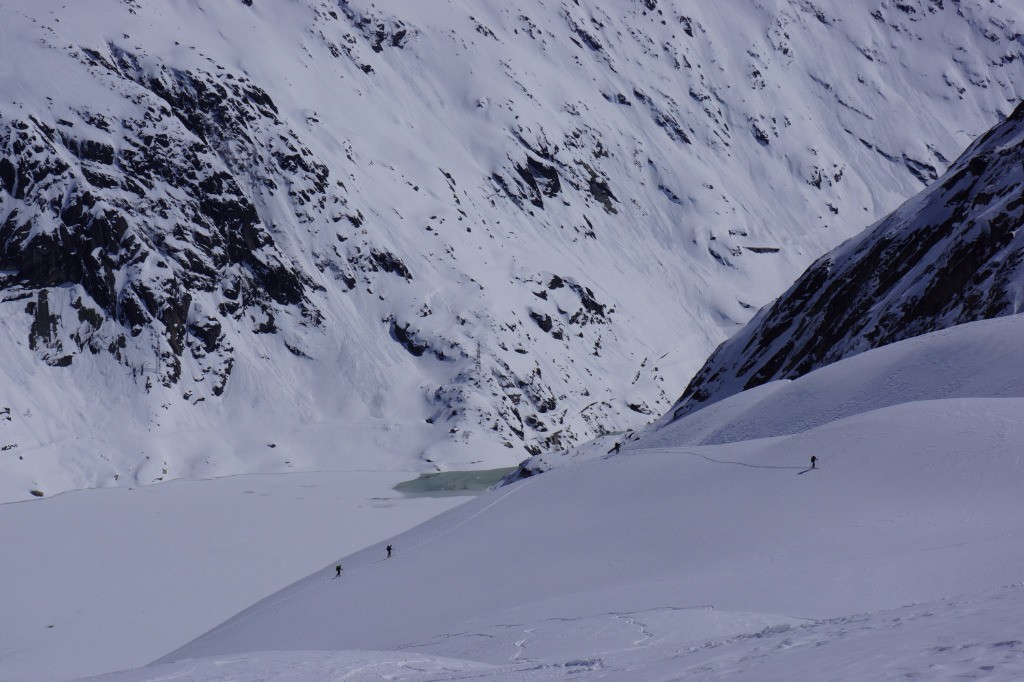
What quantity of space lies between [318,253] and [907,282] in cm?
7986

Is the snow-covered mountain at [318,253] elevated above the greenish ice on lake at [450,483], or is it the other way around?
the snow-covered mountain at [318,253]

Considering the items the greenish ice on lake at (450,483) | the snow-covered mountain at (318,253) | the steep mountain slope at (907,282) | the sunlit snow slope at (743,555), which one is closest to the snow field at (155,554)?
the greenish ice on lake at (450,483)

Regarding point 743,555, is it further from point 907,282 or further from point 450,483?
point 450,483

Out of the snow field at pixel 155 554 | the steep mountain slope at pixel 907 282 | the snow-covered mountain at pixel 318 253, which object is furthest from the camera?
the snow-covered mountain at pixel 318 253

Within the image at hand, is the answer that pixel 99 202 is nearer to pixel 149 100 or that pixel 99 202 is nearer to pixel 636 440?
pixel 149 100

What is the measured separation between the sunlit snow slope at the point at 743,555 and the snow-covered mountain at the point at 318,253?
2528 inches

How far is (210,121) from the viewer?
11988cm

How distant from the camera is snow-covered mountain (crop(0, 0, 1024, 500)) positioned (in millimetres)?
99812

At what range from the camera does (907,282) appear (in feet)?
165

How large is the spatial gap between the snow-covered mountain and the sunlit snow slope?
64.2 metres

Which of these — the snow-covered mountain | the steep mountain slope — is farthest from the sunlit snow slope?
the snow-covered mountain

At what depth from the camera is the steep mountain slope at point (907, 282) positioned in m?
45.6

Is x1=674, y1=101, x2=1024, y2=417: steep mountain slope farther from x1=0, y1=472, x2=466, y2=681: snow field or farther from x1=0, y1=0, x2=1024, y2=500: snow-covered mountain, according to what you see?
x1=0, y1=0, x2=1024, y2=500: snow-covered mountain

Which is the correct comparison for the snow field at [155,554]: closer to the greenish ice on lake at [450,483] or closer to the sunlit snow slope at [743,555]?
the greenish ice on lake at [450,483]
